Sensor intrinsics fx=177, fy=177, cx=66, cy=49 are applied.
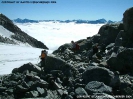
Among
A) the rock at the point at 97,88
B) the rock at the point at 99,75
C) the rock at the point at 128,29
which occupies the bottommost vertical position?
the rock at the point at 97,88

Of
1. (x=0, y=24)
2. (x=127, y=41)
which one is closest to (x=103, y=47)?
(x=127, y=41)

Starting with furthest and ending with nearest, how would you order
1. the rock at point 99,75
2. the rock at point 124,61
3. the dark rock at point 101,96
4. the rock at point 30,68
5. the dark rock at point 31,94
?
the rock at point 30,68, the rock at point 124,61, the rock at point 99,75, the dark rock at point 31,94, the dark rock at point 101,96

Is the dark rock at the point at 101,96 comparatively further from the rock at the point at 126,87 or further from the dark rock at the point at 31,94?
the dark rock at the point at 31,94

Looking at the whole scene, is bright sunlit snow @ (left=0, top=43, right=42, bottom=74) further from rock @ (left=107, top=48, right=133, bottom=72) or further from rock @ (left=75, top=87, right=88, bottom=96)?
rock @ (left=107, top=48, right=133, bottom=72)

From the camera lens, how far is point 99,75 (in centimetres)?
980

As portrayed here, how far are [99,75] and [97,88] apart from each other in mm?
1286

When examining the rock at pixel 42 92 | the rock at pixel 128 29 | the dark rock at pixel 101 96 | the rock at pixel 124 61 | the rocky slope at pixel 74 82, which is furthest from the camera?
the rock at pixel 128 29

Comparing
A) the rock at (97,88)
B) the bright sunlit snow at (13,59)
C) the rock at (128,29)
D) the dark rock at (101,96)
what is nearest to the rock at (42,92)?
the rock at (97,88)

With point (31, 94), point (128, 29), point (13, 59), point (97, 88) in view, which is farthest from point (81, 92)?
point (13, 59)

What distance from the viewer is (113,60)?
11656 millimetres

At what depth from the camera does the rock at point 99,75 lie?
31.4 feet

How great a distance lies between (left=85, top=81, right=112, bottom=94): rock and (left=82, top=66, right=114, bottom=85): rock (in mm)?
705

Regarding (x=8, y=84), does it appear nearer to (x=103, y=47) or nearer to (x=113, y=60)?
(x=113, y=60)

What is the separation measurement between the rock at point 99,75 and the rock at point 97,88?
2.31 ft
